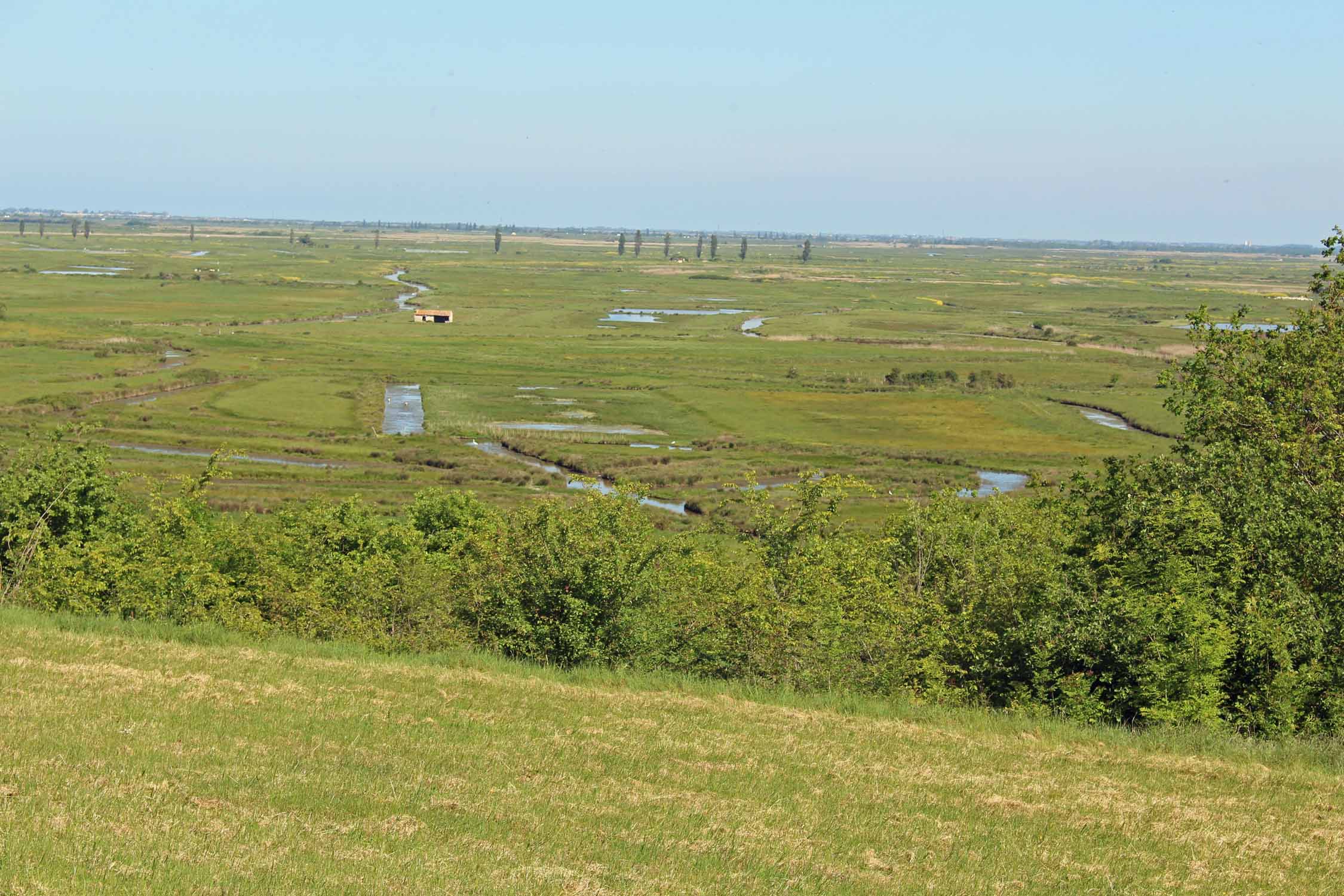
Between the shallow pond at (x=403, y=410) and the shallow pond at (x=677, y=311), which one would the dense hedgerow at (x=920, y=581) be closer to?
the shallow pond at (x=403, y=410)

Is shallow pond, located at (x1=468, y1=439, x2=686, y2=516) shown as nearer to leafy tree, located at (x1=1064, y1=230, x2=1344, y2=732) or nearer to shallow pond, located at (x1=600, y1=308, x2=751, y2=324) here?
leafy tree, located at (x1=1064, y1=230, x2=1344, y2=732)

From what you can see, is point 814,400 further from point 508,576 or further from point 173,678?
point 173,678

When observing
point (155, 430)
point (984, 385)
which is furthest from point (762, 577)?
point (984, 385)

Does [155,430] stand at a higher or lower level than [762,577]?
lower

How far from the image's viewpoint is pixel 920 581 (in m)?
30.1

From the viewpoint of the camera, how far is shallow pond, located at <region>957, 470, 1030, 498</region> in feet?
234

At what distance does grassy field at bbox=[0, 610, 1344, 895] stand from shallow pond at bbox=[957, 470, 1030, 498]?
163ft

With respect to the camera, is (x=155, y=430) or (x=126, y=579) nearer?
(x=126, y=579)

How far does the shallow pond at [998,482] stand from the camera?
234 feet

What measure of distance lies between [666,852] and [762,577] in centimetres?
1279

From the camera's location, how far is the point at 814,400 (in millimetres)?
104000

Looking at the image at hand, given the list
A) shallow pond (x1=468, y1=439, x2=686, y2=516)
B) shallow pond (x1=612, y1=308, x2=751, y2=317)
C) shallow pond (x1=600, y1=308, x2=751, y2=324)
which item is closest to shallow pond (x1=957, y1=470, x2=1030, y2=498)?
shallow pond (x1=468, y1=439, x2=686, y2=516)

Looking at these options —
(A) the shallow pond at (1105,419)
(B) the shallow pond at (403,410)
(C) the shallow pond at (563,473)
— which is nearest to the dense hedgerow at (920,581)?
(C) the shallow pond at (563,473)

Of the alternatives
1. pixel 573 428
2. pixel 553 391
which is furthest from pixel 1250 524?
pixel 553 391
